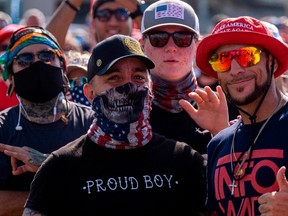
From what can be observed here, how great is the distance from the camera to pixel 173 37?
6.14m

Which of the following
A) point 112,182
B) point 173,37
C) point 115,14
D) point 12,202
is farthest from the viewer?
point 115,14

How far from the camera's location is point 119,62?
4.93 meters

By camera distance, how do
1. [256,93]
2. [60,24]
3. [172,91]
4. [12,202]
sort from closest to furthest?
[256,93] < [12,202] < [172,91] < [60,24]

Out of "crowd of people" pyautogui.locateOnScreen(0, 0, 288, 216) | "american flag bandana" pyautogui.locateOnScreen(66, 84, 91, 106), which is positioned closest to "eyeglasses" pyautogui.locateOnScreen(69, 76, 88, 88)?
"american flag bandana" pyautogui.locateOnScreen(66, 84, 91, 106)

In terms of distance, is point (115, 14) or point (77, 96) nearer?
point (77, 96)

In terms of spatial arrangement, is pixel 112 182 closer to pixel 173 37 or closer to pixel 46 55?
pixel 46 55

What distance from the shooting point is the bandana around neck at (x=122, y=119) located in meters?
4.86

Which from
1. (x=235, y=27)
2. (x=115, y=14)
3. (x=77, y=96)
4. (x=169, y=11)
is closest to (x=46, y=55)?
(x=169, y=11)

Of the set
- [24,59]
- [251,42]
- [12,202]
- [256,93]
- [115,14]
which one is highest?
[251,42]

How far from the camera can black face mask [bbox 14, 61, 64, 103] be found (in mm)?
5859

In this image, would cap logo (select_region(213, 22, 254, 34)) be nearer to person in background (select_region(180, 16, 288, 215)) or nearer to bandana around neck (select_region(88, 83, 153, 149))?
person in background (select_region(180, 16, 288, 215))

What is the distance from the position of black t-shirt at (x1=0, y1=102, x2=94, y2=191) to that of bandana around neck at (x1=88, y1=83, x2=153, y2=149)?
71 cm

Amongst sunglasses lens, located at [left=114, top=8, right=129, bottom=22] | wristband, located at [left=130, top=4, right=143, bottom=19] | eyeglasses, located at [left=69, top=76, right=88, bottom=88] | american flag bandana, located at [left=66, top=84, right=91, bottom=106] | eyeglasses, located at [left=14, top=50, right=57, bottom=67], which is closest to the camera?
eyeglasses, located at [left=14, top=50, right=57, bottom=67]

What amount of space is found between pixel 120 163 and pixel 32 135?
101cm
